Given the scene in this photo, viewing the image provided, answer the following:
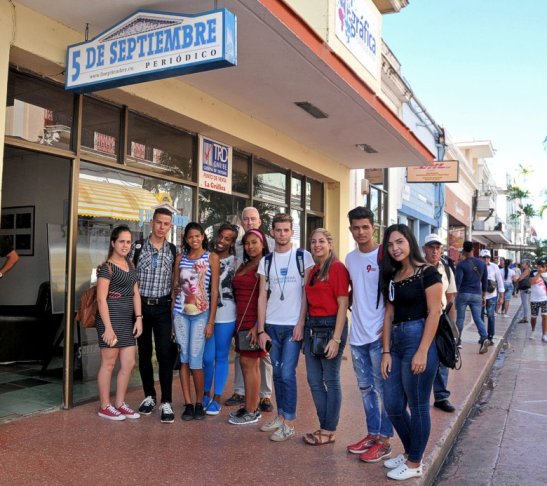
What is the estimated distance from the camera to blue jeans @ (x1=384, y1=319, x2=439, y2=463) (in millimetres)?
3434

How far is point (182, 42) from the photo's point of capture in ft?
12.8

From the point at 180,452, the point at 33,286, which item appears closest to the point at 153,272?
the point at 180,452

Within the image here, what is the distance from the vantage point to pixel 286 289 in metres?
4.22

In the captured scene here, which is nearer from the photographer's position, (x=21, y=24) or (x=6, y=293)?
(x=21, y=24)

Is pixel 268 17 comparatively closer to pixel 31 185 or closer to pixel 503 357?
pixel 31 185

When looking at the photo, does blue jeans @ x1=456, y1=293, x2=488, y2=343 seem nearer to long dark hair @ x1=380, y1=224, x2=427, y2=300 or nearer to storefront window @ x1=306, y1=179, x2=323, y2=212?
storefront window @ x1=306, y1=179, x2=323, y2=212

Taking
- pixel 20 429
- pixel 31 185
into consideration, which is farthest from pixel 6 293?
pixel 20 429

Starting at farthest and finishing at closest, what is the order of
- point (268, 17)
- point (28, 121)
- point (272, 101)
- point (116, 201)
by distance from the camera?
point (272, 101)
point (116, 201)
point (28, 121)
point (268, 17)

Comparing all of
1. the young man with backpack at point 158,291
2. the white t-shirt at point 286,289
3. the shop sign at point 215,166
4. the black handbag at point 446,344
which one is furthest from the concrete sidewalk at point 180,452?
the shop sign at point 215,166

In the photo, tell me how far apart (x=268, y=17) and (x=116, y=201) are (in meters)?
2.67

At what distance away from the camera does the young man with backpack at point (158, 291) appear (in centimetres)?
480

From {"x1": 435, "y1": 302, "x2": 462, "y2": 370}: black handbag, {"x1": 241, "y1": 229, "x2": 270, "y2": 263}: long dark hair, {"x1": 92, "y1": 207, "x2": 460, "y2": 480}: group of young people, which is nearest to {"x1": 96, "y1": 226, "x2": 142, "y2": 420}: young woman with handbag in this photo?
{"x1": 92, "y1": 207, "x2": 460, "y2": 480}: group of young people

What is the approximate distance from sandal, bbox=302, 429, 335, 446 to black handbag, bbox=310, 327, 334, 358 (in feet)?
2.25

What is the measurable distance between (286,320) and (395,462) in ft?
4.24
